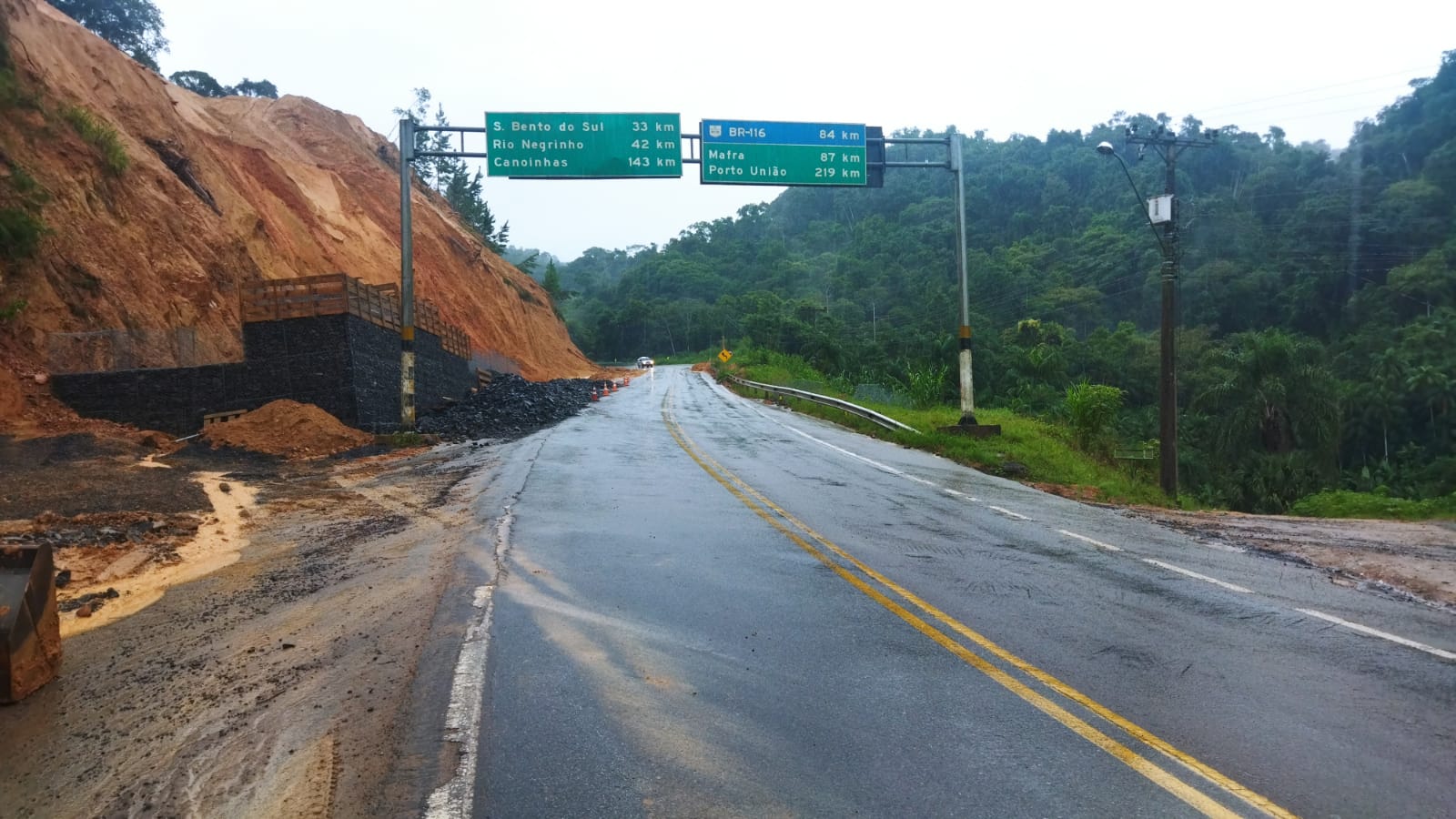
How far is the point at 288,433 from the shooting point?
19703 millimetres

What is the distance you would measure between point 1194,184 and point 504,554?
297 feet

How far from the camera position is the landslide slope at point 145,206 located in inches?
868

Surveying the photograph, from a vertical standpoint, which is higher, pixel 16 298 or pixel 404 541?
pixel 16 298

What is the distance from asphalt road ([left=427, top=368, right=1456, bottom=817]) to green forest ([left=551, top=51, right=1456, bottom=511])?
→ 13331 millimetres

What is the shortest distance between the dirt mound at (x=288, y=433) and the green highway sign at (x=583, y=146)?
22.9ft

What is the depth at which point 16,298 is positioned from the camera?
20.3 metres

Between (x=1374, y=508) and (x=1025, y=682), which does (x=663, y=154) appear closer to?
(x=1374, y=508)

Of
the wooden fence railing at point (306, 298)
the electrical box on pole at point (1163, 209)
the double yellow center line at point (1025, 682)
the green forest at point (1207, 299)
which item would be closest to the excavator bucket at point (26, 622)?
the double yellow center line at point (1025, 682)

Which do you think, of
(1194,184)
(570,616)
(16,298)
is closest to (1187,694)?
(570,616)

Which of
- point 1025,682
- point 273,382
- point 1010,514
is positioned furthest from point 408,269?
point 1025,682

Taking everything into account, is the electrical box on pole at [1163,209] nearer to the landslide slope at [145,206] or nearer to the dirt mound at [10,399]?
the landslide slope at [145,206]

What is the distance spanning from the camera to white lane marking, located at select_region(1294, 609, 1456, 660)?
590 centimetres

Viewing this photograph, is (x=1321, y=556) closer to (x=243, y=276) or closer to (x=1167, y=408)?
(x=1167, y=408)

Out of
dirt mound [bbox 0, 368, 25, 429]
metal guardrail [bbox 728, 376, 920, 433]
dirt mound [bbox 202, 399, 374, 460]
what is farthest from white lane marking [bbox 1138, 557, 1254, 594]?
dirt mound [bbox 0, 368, 25, 429]
